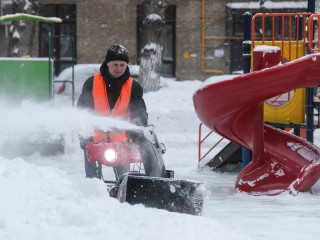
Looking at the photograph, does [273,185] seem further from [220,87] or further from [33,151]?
[33,151]

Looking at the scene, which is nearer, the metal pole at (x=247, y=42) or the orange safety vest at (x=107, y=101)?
the orange safety vest at (x=107, y=101)

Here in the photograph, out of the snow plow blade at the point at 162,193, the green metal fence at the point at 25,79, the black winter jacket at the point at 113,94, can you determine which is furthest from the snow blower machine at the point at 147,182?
the green metal fence at the point at 25,79

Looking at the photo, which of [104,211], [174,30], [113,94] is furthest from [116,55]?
[174,30]

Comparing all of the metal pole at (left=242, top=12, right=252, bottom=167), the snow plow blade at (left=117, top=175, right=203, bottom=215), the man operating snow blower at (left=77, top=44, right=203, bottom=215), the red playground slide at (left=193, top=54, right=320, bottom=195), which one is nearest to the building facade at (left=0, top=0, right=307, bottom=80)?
the metal pole at (left=242, top=12, right=252, bottom=167)

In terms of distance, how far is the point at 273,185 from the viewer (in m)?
9.20

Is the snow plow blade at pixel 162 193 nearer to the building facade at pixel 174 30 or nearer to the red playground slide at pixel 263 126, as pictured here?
the red playground slide at pixel 263 126

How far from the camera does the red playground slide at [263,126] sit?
28.0ft

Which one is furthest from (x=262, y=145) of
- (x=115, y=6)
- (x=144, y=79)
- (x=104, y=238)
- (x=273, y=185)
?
(x=115, y=6)

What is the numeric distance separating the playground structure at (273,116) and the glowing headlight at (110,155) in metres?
2.55

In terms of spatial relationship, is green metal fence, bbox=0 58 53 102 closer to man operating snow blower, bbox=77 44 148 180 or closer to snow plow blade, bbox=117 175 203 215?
man operating snow blower, bbox=77 44 148 180

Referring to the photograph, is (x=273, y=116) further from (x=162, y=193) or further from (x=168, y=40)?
(x=168, y=40)

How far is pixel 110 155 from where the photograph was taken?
6.45 meters

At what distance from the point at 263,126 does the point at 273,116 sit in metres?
0.94

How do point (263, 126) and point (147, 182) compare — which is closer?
point (147, 182)
